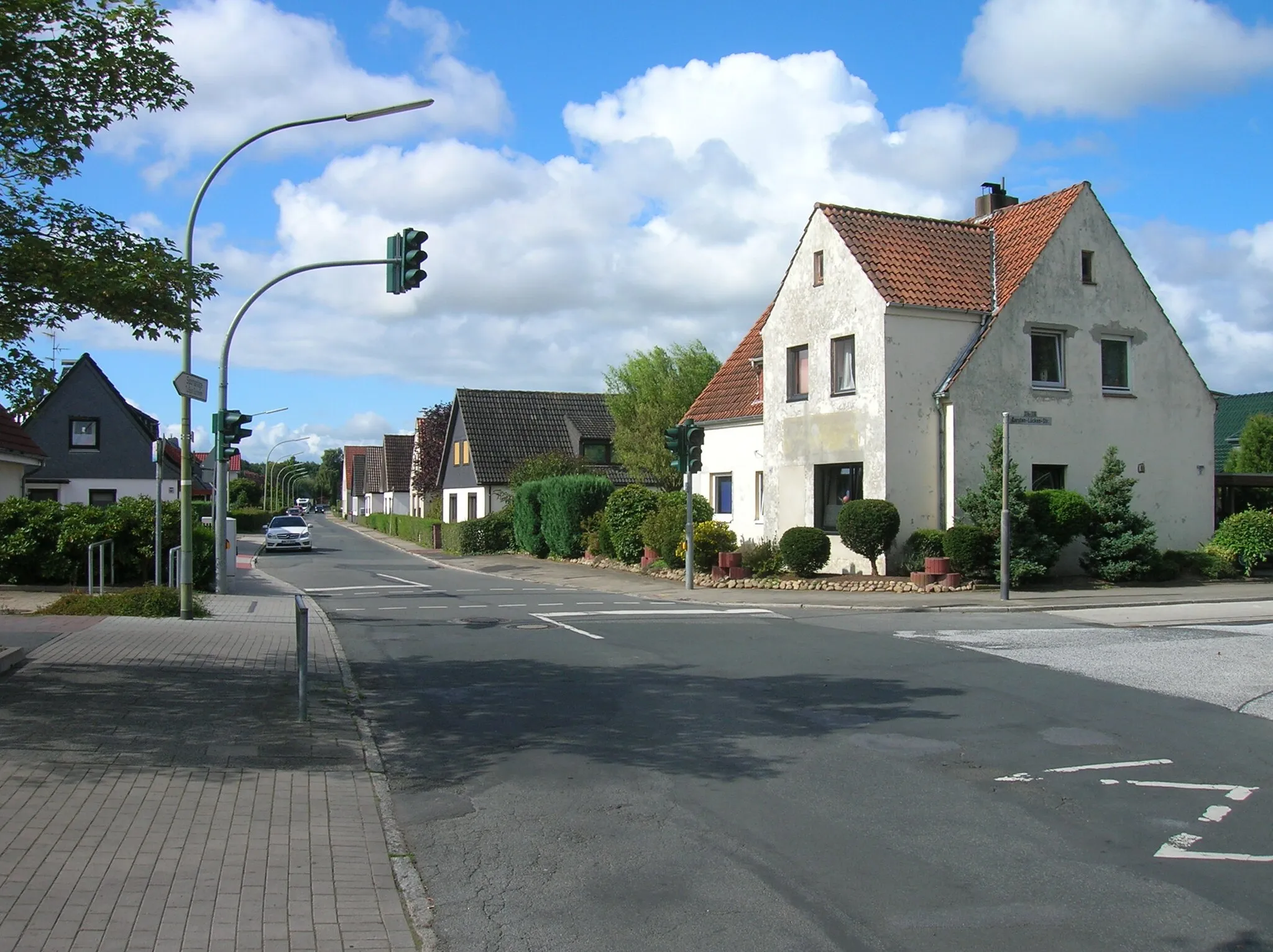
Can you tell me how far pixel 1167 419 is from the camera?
89.2 ft

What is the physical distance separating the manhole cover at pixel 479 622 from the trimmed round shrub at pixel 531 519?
19.8 meters

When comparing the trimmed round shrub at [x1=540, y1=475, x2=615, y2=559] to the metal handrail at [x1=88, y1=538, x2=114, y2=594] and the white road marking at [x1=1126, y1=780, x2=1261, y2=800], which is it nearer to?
the metal handrail at [x1=88, y1=538, x2=114, y2=594]

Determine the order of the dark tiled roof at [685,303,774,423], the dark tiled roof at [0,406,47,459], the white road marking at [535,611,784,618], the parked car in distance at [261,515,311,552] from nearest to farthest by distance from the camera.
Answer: the white road marking at [535,611,784,618], the dark tiled roof at [0,406,47,459], the dark tiled roof at [685,303,774,423], the parked car in distance at [261,515,311,552]

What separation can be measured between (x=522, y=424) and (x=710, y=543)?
25.7 meters

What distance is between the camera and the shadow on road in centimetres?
846

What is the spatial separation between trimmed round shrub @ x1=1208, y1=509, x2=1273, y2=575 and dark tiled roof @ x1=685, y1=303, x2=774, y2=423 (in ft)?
37.6

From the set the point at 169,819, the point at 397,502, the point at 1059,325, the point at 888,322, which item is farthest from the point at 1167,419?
the point at 397,502

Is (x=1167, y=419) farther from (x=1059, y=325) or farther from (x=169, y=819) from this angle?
(x=169, y=819)

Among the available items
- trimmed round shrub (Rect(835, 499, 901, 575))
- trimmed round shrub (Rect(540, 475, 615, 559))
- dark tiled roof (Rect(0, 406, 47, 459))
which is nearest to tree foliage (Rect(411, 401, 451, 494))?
trimmed round shrub (Rect(540, 475, 615, 559))

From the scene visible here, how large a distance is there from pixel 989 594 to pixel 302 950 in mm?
19030

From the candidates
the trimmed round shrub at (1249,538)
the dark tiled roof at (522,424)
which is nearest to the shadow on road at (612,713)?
the trimmed round shrub at (1249,538)

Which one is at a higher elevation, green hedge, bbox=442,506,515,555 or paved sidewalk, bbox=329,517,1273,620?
green hedge, bbox=442,506,515,555

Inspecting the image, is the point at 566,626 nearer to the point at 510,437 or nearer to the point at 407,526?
the point at 510,437

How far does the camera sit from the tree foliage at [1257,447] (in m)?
40.2
